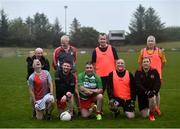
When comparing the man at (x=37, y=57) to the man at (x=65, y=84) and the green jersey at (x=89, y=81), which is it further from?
the green jersey at (x=89, y=81)

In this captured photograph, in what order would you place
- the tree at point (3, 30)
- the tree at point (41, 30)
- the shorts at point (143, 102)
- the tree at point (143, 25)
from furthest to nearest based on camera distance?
the tree at point (143, 25) → the tree at point (41, 30) → the tree at point (3, 30) → the shorts at point (143, 102)

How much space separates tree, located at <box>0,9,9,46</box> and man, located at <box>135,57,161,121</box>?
81.6m

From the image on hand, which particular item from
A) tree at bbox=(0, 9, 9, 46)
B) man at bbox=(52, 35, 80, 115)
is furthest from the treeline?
man at bbox=(52, 35, 80, 115)

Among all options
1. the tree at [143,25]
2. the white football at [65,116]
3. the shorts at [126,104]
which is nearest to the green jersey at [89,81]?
the shorts at [126,104]

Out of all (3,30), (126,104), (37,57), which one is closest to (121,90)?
(126,104)

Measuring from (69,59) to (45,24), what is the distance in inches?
4229

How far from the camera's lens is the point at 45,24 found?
117250 millimetres

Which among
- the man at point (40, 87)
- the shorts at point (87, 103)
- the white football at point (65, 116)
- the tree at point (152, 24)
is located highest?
the tree at point (152, 24)

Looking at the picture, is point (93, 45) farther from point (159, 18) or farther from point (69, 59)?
point (69, 59)

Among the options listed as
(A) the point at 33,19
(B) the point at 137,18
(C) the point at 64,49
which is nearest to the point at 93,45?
(B) the point at 137,18

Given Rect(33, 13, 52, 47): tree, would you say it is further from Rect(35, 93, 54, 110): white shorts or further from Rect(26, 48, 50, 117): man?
Rect(35, 93, 54, 110): white shorts

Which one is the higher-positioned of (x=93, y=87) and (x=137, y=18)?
(x=137, y=18)

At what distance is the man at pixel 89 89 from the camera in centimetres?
1045

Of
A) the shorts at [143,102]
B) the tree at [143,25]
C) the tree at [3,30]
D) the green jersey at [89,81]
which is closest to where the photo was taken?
the shorts at [143,102]
